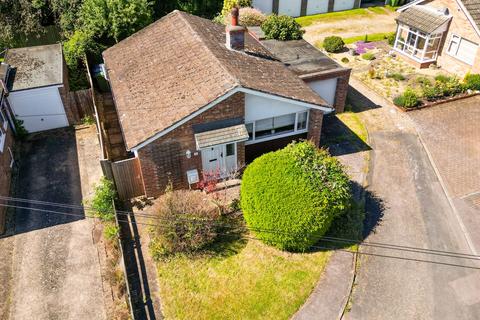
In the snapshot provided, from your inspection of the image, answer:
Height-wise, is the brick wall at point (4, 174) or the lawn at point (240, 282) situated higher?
the brick wall at point (4, 174)

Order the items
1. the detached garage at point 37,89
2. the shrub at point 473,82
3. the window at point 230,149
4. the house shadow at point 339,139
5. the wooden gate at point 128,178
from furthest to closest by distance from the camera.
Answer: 1. the shrub at point 473,82
2. the house shadow at point 339,139
3. the detached garage at point 37,89
4. the window at point 230,149
5. the wooden gate at point 128,178

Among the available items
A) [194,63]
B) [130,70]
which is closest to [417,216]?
[194,63]

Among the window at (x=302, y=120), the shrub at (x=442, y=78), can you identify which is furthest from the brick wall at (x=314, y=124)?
the shrub at (x=442, y=78)

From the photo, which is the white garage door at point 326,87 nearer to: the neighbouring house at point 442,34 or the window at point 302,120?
the window at point 302,120

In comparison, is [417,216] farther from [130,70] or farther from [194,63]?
[130,70]

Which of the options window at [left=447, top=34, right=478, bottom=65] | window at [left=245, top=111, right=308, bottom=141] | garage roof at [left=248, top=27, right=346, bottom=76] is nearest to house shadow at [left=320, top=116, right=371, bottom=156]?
window at [left=245, top=111, right=308, bottom=141]

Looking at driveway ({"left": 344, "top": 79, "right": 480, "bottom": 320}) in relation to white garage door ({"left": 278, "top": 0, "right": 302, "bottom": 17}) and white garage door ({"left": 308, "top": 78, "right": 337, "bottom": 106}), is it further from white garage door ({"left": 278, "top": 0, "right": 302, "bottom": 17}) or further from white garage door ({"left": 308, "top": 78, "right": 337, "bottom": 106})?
white garage door ({"left": 278, "top": 0, "right": 302, "bottom": 17})
